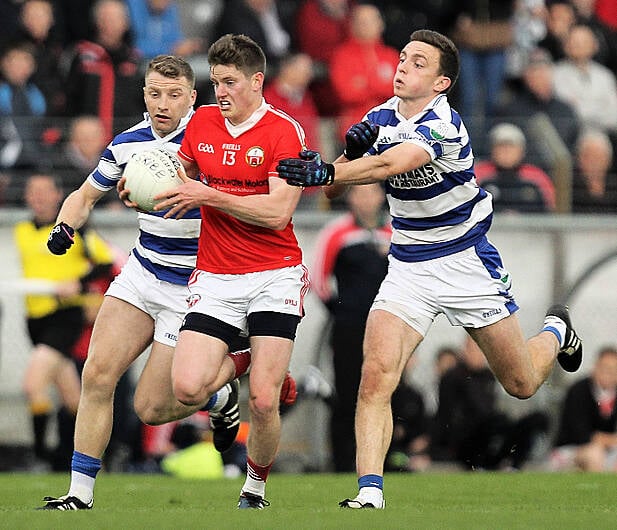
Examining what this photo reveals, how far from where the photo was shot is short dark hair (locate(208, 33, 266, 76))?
8375mm

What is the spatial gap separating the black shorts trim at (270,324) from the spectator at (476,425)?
18.1 feet

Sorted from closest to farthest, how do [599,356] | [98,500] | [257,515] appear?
[257,515]
[98,500]
[599,356]

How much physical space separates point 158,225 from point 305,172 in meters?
1.44

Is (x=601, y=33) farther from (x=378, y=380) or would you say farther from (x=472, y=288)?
(x=378, y=380)

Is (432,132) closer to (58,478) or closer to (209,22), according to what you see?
(58,478)

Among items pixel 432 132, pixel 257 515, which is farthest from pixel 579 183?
pixel 257 515

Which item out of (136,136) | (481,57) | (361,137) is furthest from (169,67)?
(481,57)

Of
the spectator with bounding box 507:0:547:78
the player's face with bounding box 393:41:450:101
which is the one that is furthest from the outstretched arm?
the spectator with bounding box 507:0:547:78

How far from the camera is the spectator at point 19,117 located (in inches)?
568

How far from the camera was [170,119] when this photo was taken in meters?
8.78

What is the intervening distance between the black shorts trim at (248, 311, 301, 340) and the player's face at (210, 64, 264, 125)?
1.13 metres

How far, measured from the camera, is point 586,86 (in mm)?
16516

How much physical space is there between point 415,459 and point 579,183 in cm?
358

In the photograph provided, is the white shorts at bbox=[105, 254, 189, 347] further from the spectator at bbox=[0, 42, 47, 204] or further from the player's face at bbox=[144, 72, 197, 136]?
the spectator at bbox=[0, 42, 47, 204]
